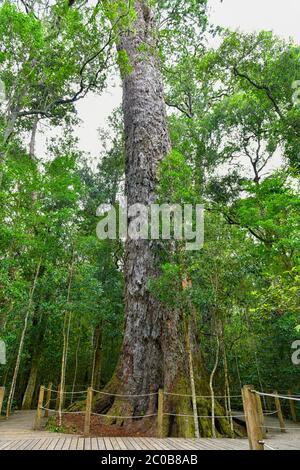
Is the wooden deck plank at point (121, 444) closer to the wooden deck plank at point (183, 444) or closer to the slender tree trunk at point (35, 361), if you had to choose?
the wooden deck plank at point (183, 444)

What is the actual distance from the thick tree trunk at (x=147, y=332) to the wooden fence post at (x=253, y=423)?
211 centimetres

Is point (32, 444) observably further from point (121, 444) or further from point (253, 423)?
point (253, 423)

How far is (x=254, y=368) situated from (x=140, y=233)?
5.68 m

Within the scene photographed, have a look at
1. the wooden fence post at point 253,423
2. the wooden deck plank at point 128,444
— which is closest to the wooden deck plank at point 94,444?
the wooden deck plank at point 128,444

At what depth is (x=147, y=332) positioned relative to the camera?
5.91 m

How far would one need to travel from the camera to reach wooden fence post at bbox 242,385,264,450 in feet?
9.25

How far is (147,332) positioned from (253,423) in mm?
3196

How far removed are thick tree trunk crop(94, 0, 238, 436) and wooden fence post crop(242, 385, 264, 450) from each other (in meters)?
2.11

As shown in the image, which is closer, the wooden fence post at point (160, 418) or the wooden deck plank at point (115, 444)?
the wooden deck plank at point (115, 444)

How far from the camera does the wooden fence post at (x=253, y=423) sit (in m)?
2.82

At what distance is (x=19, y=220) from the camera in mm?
7727

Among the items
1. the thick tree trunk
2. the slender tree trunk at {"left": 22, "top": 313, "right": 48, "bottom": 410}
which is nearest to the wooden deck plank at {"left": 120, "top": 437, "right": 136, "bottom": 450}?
the thick tree trunk

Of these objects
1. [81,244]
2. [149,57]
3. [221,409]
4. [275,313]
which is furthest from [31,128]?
[221,409]
